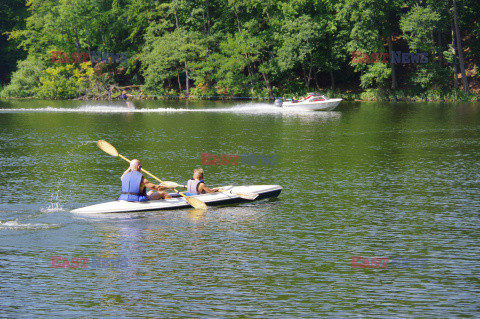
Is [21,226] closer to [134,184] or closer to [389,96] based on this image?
[134,184]

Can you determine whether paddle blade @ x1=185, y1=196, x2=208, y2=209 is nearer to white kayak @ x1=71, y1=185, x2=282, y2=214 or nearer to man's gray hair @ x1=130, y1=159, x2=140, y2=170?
white kayak @ x1=71, y1=185, x2=282, y2=214

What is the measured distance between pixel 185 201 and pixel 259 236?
13.4 feet

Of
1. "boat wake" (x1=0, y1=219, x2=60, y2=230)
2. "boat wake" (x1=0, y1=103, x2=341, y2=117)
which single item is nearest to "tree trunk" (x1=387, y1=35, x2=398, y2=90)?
"boat wake" (x1=0, y1=103, x2=341, y2=117)

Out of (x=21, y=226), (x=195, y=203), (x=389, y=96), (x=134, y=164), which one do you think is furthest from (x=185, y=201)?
(x=389, y=96)

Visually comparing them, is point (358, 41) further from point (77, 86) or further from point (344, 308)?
point (344, 308)

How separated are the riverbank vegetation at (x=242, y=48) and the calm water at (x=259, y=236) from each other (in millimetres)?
31841

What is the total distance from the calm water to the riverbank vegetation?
104 feet

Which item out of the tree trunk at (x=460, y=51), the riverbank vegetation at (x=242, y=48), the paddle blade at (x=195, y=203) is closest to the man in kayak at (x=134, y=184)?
the paddle blade at (x=195, y=203)

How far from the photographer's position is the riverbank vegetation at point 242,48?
64125mm

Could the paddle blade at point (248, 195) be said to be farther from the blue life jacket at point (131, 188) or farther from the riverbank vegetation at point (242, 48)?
the riverbank vegetation at point (242, 48)

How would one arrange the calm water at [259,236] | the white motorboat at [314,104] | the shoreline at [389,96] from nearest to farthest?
the calm water at [259,236]
the white motorboat at [314,104]
the shoreline at [389,96]

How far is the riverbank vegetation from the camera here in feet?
210

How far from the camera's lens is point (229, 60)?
7406 centimetres

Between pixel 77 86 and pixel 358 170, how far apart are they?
6369 centimetres
